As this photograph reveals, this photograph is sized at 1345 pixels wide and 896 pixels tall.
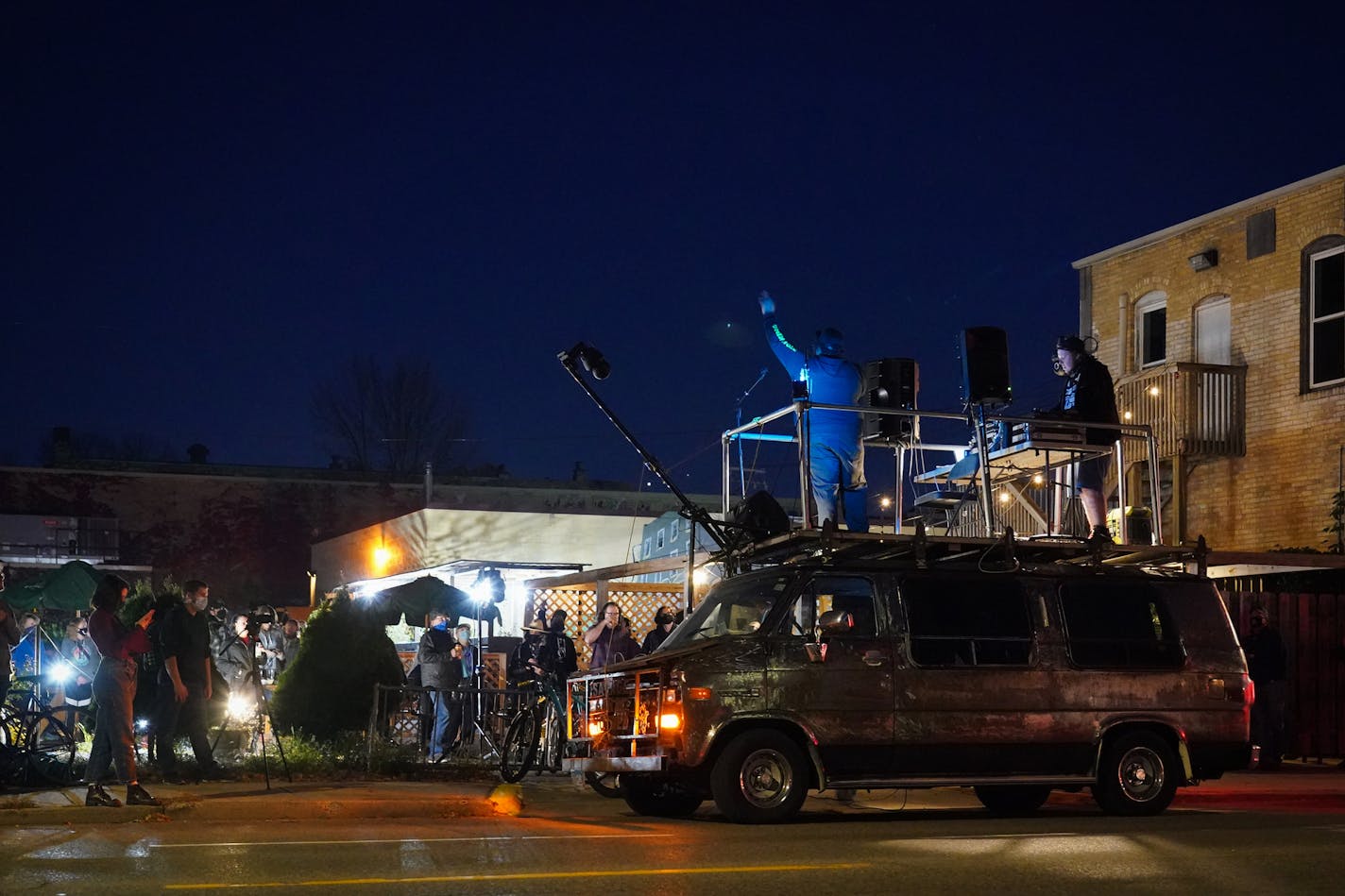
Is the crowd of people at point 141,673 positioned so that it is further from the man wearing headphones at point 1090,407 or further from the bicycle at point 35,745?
the man wearing headphones at point 1090,407

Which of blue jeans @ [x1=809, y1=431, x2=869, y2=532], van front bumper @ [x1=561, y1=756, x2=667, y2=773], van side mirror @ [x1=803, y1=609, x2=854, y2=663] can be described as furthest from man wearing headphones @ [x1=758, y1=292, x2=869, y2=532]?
van front bumper @ [x1=561, y1=756, x2=667, y2=773]

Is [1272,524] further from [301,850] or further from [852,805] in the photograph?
[301,850]

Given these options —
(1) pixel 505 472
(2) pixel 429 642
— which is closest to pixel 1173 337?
(2) pixel 429 642

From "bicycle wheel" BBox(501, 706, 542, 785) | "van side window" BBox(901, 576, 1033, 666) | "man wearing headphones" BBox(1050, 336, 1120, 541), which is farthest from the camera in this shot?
"bicycle wheel" BBox(501, 706, 542, 785)

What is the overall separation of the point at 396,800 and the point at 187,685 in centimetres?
265

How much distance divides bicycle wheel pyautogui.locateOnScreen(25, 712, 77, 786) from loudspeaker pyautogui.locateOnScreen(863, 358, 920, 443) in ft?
26.2

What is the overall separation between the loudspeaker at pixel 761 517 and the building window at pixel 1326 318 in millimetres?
12160

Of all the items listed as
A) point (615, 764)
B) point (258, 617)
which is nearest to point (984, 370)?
point (615, 764)

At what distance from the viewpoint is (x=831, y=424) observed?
14.5 m

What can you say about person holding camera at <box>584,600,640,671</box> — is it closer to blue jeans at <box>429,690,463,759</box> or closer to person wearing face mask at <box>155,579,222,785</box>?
blue jeans at <box>429,690,463,759</box>

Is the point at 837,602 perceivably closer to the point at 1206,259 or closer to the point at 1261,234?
the point at 1261,234

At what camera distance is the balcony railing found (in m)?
23.9

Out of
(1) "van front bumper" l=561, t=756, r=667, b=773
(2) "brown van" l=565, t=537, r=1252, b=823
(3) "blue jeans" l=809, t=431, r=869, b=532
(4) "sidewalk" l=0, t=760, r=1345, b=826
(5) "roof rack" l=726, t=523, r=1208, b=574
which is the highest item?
(3) "blue jeans" l=809, t=431, r=869, b=532

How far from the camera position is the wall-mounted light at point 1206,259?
24.4 metres
